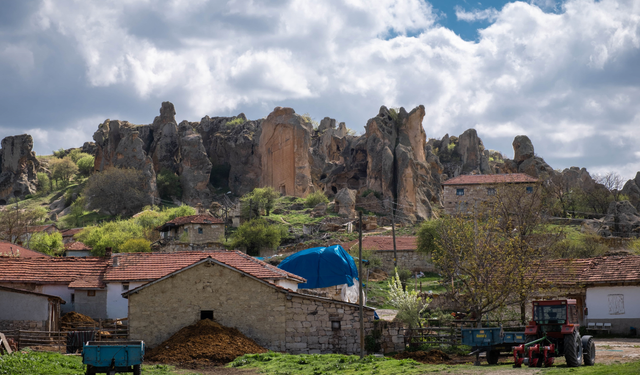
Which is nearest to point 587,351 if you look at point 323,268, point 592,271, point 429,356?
point 429,356

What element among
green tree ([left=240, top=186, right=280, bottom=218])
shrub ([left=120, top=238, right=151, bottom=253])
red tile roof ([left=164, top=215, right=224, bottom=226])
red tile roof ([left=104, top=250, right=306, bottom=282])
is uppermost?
green tree ([left=240, top=186, right=280, bottom=218])

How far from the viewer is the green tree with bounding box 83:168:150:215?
251ft

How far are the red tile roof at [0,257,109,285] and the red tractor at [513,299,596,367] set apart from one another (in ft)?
74.0

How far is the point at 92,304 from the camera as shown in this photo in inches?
1261

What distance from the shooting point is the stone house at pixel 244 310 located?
24.4 m

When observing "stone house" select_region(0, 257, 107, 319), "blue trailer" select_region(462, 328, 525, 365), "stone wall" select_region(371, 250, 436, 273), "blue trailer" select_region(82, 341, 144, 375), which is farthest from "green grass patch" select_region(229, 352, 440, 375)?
"stone wall" select_region(371, 250, 436, 273)

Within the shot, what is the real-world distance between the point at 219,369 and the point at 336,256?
48.3 ft

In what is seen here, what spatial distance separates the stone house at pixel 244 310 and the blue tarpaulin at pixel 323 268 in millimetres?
9199

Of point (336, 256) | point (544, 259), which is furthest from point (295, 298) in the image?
point (544, 259)

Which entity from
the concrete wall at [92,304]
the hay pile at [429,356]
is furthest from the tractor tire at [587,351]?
the concrete wall at [92,304]

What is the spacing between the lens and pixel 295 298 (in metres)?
24.7

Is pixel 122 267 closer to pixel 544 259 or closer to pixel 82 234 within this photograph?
pixel 544 259

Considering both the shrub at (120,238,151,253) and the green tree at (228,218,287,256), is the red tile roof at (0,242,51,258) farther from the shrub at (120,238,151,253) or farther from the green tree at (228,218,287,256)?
the green tree at (228,218,287,256)

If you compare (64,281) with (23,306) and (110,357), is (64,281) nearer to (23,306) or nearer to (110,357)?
(23,306)
